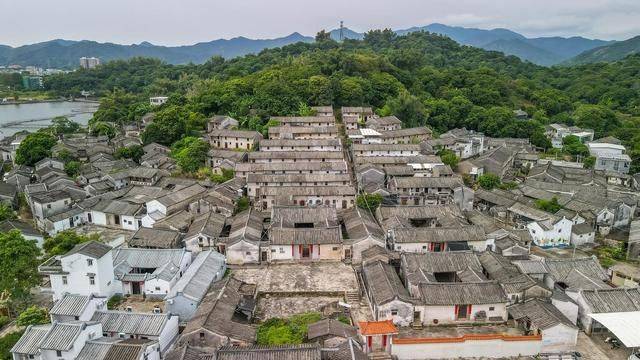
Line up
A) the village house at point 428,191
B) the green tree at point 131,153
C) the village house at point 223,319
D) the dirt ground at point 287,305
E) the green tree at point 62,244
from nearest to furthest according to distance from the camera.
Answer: the village house at point 223,319
the dirt ground at point 287,305
the green tree at point 62,244
the village house at point 428,191
the green tree at point 131,153

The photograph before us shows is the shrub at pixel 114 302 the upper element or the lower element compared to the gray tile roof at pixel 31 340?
lower

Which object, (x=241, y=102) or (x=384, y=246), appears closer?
(x=384, y=246)

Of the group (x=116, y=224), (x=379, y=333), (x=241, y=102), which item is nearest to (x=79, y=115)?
(x=241, y=102)

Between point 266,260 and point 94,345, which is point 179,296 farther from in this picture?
point 266,260

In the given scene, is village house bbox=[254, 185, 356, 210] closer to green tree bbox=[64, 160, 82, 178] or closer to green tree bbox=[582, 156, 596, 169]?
green tree bbox=[64, 160, 82, 178]

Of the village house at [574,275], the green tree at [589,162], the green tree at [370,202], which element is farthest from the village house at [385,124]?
the village house at [574,275]

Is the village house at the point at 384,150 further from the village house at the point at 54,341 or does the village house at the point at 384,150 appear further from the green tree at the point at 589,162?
the village house at the point at 54,341
